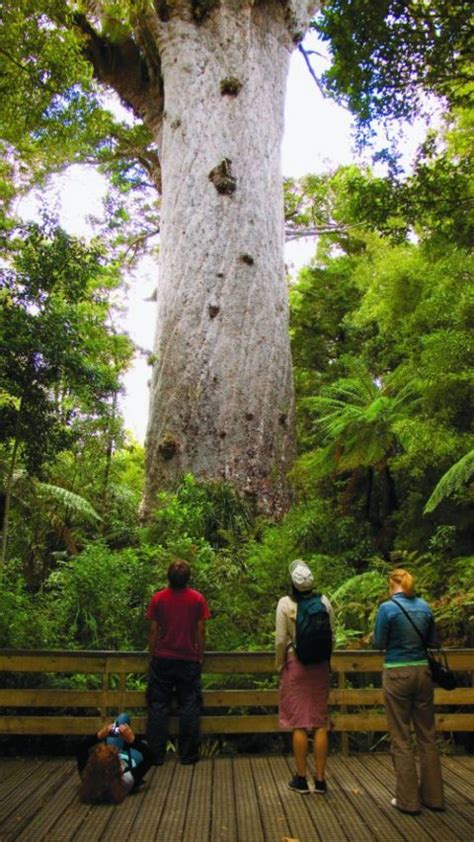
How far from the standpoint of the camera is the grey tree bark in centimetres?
718

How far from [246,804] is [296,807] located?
0.26 meters

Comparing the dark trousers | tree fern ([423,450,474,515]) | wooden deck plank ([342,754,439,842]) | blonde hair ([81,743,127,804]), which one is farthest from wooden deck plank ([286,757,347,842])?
tree fern ([423,450,474,515])

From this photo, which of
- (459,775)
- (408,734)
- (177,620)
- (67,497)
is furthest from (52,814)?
(67,497)

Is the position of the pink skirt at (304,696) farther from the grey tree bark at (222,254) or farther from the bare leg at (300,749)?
the grey tree bark at (222,254)

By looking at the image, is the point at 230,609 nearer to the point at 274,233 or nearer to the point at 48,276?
the point at 48,276

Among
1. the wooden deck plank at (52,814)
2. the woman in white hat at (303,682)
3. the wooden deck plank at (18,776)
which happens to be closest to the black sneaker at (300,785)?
the woman in white hat at (303,682)

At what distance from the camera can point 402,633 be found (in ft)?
10.9

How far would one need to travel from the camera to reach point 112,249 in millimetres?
Result: 14320

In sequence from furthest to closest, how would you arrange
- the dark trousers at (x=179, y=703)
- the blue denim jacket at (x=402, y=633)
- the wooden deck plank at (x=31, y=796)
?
the dark trousers at (x=179, y=703), the blue denim jacket at (x=402, y=633), the wooden deck plank at (x=31, y=796)

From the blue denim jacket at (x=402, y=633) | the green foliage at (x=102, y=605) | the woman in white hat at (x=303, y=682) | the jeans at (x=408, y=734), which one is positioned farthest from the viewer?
the green foliage at (x=102, y=605)

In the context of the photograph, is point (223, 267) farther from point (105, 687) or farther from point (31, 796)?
point (31, 796)

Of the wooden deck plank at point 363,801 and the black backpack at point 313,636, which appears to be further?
the black backpack at point 313,636

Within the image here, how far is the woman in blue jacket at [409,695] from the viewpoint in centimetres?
320

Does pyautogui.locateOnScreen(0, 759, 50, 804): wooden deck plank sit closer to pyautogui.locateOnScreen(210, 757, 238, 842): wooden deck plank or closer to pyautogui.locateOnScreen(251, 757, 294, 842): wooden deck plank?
pyautogui.locateOnScreen(210, 757, 238, 842): wooden deck plank
